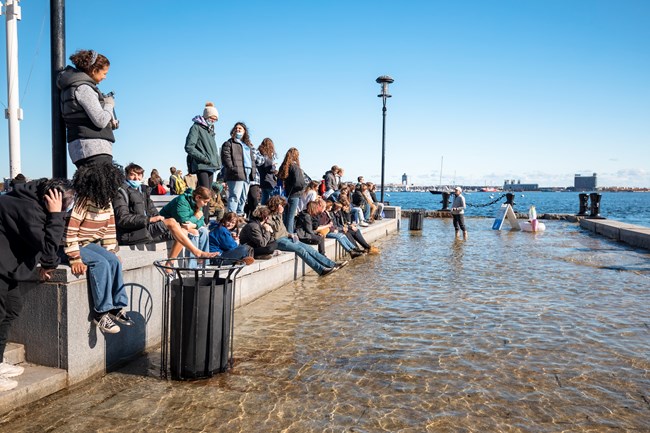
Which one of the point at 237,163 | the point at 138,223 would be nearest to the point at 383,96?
the point at 237,163

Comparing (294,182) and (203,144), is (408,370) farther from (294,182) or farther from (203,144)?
(294,182)

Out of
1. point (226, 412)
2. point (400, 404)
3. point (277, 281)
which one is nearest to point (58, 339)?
point (226, 412)

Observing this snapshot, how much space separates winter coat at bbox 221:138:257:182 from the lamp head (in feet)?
51.4

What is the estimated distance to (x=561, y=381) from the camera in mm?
5090

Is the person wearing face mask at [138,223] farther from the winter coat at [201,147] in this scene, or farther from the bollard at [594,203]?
the bollard at [594,203]

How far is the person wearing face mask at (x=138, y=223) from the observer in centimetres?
606

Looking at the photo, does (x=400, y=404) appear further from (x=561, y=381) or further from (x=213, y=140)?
(x=213, y=140)

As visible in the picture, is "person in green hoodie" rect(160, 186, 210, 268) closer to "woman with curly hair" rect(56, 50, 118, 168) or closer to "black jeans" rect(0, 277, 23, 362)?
"woman with curly hair" rect(56, 50, 118, 168)

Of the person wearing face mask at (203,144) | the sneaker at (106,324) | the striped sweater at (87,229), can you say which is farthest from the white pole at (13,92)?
the sneaker at (106,324)

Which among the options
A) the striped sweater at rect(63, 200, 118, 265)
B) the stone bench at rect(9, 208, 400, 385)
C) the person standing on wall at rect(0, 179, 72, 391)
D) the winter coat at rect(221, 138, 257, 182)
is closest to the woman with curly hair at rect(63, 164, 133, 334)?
the striped sweater at rect(63, 200, 118, 265)

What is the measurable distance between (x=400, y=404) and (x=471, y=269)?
27.4ft

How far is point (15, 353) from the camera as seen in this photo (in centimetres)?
472

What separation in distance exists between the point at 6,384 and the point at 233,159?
700cm

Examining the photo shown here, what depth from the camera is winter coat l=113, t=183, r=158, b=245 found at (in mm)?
6043
